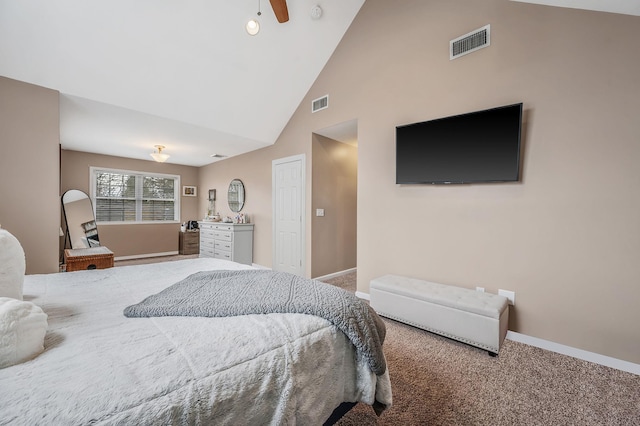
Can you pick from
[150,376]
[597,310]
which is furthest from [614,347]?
[150,376]

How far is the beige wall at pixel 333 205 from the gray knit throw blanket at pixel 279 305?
276 cm

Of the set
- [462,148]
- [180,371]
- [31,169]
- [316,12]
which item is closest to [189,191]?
[31,169]

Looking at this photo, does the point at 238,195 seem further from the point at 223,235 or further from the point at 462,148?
the point at 462,148

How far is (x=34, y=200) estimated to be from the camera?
269 cm

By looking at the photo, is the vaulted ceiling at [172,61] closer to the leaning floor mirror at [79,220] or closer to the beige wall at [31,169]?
the beige wall at [31,169]

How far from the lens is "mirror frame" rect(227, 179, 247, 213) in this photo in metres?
5.58

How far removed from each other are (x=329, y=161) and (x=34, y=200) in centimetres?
359

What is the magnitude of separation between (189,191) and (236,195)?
78.8 inches

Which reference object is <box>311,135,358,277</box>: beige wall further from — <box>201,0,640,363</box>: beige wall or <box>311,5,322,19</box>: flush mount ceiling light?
<box>311,5,322,19</box>: flush mount ceiling light

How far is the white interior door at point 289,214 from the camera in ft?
14.0

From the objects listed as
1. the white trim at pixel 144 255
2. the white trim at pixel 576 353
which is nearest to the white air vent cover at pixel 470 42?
the white trim at pixel 576 353

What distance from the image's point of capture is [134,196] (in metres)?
6.11

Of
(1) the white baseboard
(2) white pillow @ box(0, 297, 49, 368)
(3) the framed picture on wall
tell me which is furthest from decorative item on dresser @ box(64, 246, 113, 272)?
(1) the white baseboard

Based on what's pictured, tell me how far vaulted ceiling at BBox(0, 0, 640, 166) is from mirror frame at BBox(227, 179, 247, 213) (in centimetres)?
125
